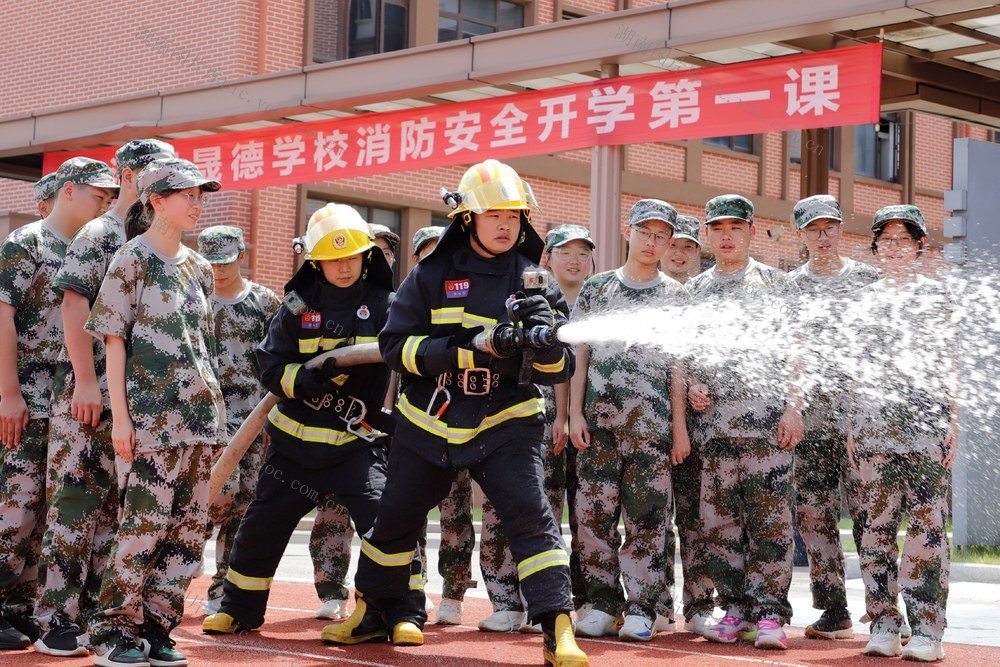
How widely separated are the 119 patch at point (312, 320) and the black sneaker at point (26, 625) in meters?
1.92

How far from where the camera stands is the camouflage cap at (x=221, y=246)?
865 cm

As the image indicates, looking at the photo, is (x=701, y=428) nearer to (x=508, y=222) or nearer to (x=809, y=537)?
(x=809, y=537)

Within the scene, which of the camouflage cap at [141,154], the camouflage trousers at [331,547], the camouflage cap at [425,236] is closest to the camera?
the camouflage cap at [141,154]

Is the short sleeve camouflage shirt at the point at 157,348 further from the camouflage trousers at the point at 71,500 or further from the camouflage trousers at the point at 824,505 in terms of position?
the camouflage trousers at the point at 824,505

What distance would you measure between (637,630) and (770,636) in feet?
2.20

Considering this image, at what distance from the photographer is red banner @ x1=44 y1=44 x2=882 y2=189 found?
11398 millimetres

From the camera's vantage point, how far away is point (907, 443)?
270 inches

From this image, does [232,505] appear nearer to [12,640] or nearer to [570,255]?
[12,640]

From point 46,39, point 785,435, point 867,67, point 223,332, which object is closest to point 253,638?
point 223,332

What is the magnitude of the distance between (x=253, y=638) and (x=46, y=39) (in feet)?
65.2

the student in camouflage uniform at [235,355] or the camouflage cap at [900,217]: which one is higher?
the camouflage cap at [900,217]

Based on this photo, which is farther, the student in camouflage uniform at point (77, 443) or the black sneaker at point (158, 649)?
the student in camouflage uniform at point (77, 443)

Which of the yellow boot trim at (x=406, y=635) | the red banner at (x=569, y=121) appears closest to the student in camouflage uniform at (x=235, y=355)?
the yellow boot trim at (x=406, y=635)

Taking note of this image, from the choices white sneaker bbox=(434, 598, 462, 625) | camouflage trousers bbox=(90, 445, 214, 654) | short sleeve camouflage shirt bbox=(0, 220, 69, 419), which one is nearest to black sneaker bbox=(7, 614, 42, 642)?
camouflage trousers bbox=(90, 445, 214, 654)
